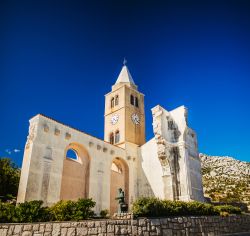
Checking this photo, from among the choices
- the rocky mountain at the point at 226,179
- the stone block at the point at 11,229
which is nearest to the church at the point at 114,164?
the stone block at the point at 11,229

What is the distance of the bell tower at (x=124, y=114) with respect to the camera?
3905 cm

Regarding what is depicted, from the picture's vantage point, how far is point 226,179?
66375mm

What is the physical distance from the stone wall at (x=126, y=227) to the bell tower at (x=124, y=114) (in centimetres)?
2053

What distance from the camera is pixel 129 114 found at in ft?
134

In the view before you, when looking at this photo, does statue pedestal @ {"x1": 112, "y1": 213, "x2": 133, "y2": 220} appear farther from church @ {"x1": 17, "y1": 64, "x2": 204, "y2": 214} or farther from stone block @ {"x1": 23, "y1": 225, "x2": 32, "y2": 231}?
church @ {"x1": 17, "y1": 64, "x2": 204, "y2": 214}

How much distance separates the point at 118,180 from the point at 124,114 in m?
11.6

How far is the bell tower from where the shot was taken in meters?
39.0

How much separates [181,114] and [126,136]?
9.36 meters

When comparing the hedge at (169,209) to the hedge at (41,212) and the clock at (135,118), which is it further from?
the clock at (135,118)

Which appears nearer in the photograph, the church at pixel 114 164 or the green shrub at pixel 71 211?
the green shrub at pixel 71 211

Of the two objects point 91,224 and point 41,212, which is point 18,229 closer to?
point 41,212

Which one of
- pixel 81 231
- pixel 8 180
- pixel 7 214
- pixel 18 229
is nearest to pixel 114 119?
pixel 8 180

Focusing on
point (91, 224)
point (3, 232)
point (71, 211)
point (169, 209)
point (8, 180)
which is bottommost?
point (3, 232)

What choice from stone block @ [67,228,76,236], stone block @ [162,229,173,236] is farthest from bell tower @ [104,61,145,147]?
stone block @ [67,228,76,236]
